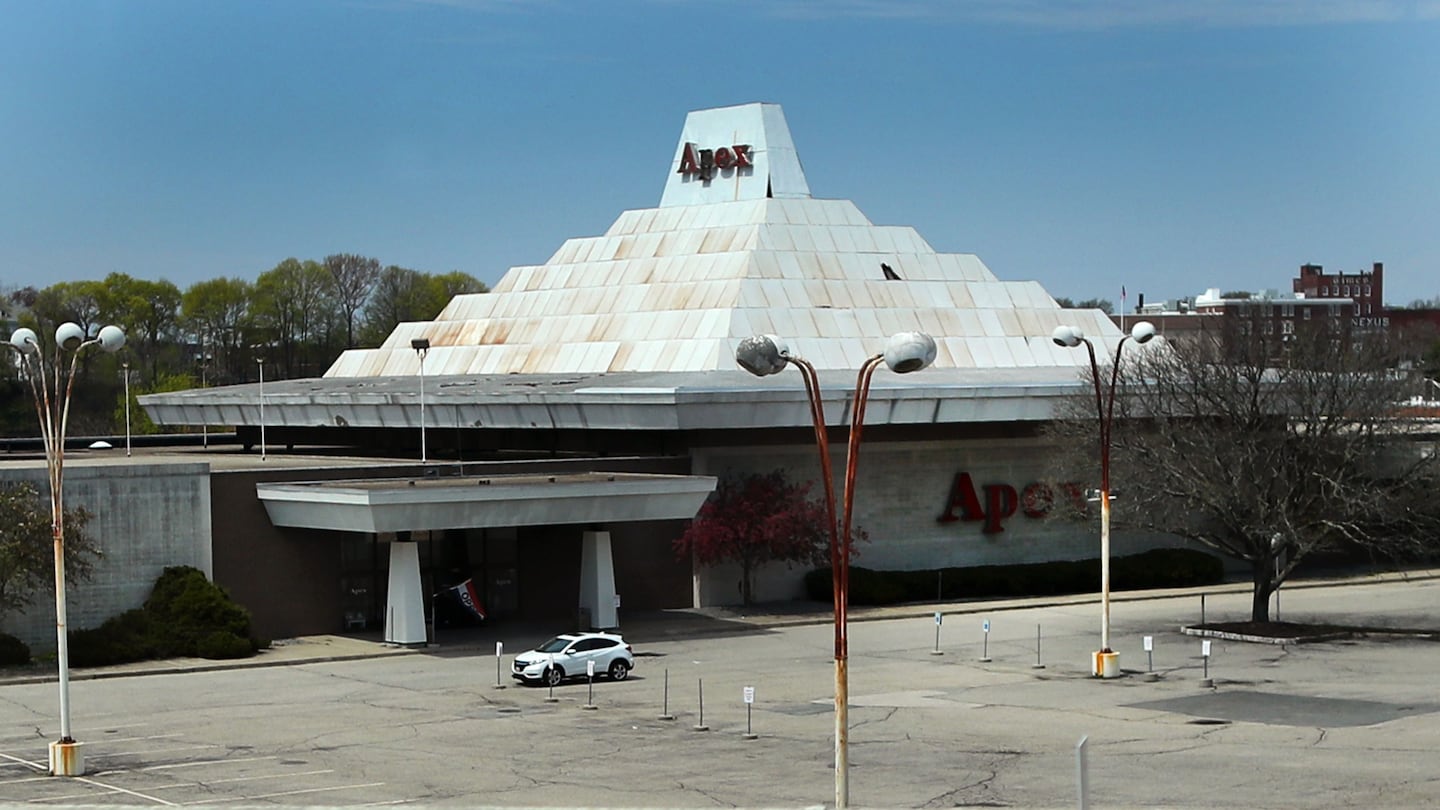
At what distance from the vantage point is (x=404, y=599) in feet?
178

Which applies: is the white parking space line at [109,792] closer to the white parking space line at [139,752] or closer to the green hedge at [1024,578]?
the white parking space line at [139,752]

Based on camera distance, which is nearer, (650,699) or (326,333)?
(650,699)

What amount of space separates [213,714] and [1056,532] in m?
38.0

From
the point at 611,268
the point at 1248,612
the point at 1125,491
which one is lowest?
the point at 1248,612

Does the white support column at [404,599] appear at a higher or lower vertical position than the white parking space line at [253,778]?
higher

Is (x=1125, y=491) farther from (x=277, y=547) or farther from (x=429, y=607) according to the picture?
(x=277, y=547)

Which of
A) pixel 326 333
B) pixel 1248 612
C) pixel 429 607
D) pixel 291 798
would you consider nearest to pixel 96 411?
pixel 326 333

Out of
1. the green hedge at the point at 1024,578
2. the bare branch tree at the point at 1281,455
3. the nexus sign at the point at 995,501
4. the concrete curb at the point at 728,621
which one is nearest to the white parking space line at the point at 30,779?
the concrete curb at the point at 728,621

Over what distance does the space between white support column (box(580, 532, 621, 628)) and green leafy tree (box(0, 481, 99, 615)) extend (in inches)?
561

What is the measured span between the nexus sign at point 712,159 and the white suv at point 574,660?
41.2 meters

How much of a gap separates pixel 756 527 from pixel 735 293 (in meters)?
16.1

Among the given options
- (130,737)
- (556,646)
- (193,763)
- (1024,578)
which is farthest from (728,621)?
(193,763)

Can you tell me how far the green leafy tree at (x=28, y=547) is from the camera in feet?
161

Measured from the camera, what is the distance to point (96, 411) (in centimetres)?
13150
